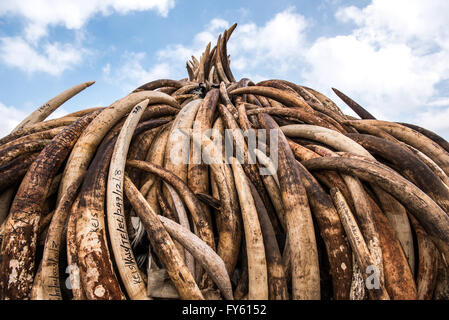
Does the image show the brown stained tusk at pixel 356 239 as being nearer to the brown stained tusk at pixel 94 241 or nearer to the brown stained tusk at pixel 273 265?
the brown stained tusk at pixel 273 265

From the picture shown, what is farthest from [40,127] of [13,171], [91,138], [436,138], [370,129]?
[436,138]

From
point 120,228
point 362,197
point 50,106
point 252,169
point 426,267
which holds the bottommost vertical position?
point 426,267

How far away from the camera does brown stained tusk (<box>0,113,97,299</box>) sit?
1208 mm

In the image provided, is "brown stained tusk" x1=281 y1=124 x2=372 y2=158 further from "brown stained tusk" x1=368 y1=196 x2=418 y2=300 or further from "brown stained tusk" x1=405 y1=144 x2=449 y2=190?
"brown stained tusk" x1=405 y1=144 x2=449 y2=190

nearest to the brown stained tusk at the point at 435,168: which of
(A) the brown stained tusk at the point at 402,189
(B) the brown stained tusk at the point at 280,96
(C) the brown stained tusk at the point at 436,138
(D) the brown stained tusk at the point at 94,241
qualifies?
(C) the brown stained tusk at the point at 436,138

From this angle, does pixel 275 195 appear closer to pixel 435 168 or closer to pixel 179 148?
pixel 179 148

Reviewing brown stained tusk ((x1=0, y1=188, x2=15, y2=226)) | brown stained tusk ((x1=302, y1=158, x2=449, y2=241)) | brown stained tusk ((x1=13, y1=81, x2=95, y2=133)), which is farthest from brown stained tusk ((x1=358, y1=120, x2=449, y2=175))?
brown stained tusk ((x1=13, y1=81, x2=95, y2=133))

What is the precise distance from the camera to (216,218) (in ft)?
5.16

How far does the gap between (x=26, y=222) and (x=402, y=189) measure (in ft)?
6.42

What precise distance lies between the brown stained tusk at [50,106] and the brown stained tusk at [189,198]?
1.57 metres
